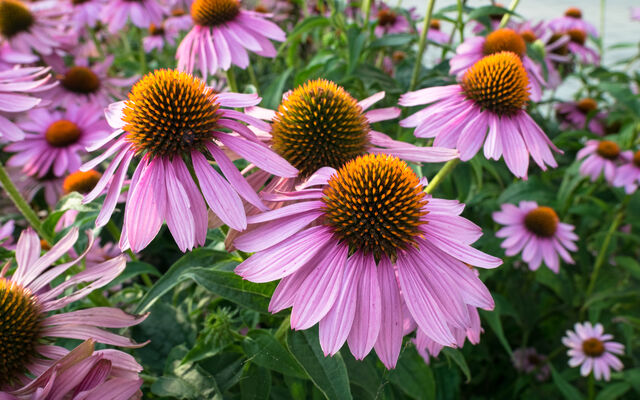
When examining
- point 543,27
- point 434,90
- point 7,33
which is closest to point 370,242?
point 434,90

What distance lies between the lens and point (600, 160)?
5.90 ft

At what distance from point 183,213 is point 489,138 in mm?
598

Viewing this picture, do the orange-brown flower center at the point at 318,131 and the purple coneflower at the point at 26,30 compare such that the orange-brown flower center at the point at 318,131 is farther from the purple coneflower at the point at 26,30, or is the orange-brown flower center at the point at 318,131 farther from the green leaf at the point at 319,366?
the purple coneflower at the point at 26,30

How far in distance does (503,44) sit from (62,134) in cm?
138

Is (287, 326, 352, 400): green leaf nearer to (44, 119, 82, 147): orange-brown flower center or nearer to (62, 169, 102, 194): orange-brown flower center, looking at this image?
(62, 169, 102, 194): orange-brown flower center

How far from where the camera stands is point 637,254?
7.94 feet

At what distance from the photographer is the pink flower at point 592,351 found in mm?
Answer: 1643

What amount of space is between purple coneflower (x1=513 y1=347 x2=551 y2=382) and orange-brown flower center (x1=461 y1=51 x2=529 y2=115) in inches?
46.2

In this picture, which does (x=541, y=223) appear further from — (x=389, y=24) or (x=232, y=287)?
(x=389, y=24)

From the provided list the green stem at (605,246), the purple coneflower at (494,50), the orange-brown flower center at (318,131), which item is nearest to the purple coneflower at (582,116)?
the green stem at (605,246)

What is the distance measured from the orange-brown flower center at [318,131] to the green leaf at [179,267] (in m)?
0.23

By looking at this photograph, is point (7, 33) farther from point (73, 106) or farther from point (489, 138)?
point (489, 138)

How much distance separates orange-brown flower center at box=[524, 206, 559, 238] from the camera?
1.61 meters

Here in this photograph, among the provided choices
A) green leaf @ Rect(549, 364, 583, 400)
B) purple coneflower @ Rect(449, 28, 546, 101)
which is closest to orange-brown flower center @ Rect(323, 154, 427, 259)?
purple coneflower @ Rect(449, 28, 546, 101)
